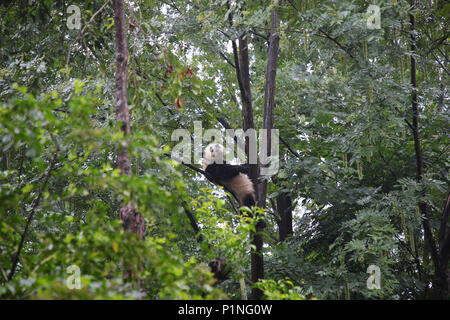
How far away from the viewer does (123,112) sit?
11.5ft

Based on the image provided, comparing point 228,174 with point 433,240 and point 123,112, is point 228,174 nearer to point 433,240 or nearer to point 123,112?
point 433,240

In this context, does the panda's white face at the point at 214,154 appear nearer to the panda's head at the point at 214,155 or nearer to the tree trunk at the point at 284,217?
the panda's head at the point at 214,155

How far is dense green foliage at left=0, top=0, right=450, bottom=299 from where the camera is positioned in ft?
8.80

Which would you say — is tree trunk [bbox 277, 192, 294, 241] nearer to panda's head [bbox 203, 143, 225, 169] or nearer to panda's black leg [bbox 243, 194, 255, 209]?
panda's head [bbox 203, 143, 225, 169]

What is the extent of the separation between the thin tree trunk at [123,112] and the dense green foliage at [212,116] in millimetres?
132

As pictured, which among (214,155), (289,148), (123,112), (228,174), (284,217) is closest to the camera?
(123,112)

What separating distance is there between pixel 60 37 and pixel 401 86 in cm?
409

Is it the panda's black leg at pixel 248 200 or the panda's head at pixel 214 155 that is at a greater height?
the panda's head at pixel 214 155

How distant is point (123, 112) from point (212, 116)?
188 inches

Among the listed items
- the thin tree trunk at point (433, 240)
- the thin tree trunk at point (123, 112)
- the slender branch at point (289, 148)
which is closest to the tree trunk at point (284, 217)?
the slender branch at point (289, 148)

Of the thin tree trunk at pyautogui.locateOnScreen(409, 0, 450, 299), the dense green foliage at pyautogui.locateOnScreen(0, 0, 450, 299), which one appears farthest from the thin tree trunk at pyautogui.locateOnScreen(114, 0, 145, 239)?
the thin tree trunk at pyautogui.locateOnScreen(409, 0, 450, 299)

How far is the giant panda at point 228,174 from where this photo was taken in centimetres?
614

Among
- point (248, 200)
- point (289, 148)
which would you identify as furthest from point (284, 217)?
point (248, 200)
